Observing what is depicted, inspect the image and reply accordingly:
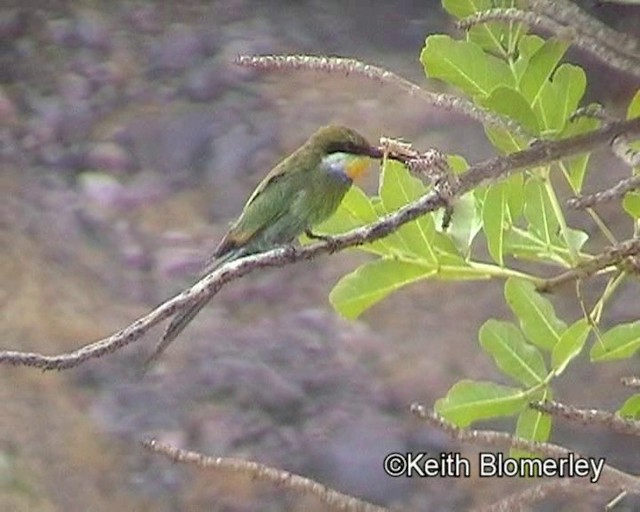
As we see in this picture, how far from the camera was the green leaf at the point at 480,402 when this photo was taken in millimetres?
564

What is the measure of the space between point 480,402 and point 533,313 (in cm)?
6

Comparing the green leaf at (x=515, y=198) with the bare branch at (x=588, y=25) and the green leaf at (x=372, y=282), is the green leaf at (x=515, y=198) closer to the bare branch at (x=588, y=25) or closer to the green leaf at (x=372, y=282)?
the green leaf at (x=372, y=282)

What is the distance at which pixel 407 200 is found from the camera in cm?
55

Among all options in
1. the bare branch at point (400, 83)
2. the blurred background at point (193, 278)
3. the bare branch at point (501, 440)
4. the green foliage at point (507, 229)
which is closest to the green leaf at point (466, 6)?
the green foliage at point (507, 229)

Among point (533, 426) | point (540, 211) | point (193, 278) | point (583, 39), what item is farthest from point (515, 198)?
point (193, 278)

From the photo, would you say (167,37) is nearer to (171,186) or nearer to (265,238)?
(171,186)

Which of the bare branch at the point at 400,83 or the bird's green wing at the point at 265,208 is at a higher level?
the bare branch at the point at 400,83

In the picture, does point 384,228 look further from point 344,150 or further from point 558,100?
point 344,150

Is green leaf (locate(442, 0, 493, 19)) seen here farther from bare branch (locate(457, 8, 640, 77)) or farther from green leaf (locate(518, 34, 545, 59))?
bare branch (locate(457, 8, 640, 77))

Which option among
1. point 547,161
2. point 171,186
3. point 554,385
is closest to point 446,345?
point 554,385

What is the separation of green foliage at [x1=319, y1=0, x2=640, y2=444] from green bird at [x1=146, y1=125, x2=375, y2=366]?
0.05 metres

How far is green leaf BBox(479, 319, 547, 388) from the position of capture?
59 cm

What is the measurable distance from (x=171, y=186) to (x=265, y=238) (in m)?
0.50

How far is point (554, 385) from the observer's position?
1031 millimetres
